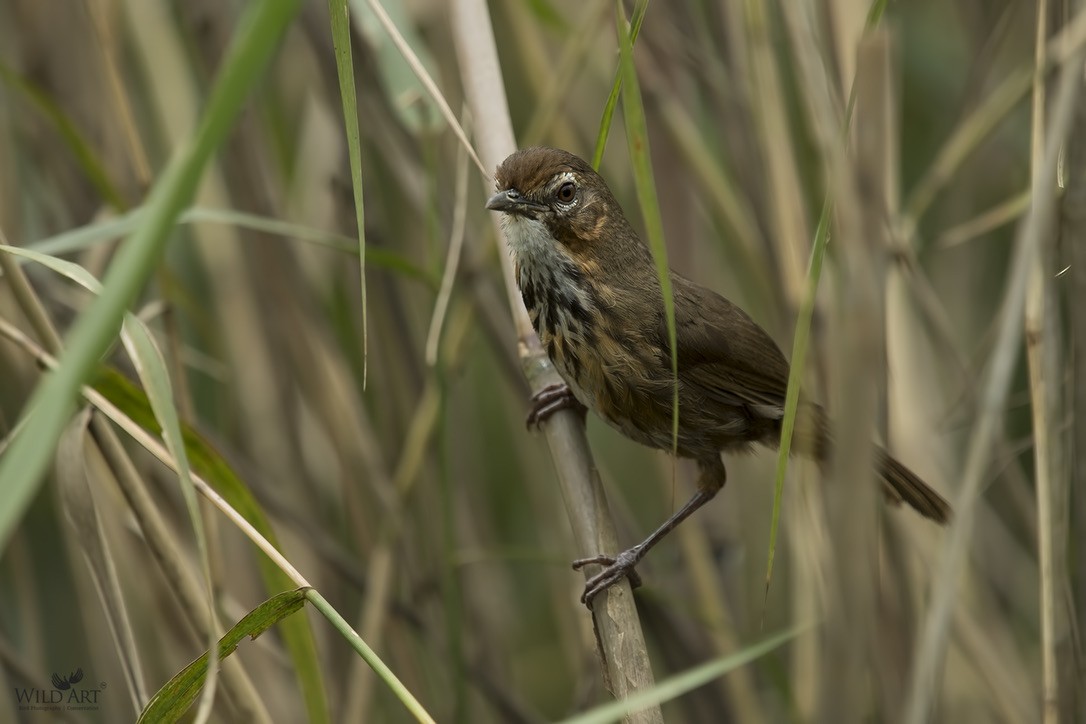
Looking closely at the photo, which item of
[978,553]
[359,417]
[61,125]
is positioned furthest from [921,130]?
[61,125]

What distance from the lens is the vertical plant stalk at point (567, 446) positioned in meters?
1.96

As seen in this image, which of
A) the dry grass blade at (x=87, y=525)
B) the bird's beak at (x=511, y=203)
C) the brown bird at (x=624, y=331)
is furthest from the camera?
the brown bird at (x=624, y=331)

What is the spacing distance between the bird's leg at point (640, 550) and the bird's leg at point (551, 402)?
371 millimetres

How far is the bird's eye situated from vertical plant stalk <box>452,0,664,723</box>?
20cm

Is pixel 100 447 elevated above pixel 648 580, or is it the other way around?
pixel 100 447

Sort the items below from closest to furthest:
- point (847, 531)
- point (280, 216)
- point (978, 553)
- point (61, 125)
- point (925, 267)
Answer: point (847, 531) < point (61, 125) < point (280, 216) < point (978, 553) < point (925, 267)

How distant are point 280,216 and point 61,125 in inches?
29.7

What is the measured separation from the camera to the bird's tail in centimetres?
282

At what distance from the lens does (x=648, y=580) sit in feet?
10.9

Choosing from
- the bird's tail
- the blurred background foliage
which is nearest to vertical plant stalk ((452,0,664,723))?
the blurred background foliage

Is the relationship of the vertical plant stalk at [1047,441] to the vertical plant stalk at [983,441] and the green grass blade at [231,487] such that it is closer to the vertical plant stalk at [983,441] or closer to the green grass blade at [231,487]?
the vertical plant stalk at [983,441]

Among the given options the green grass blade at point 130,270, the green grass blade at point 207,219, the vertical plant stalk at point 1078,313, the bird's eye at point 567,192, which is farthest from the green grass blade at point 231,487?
the vertical plant stalk at point 1078,313

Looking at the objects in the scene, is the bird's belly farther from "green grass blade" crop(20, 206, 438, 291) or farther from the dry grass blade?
the dry grass blade

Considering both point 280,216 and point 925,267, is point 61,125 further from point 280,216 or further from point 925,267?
point 925,267
